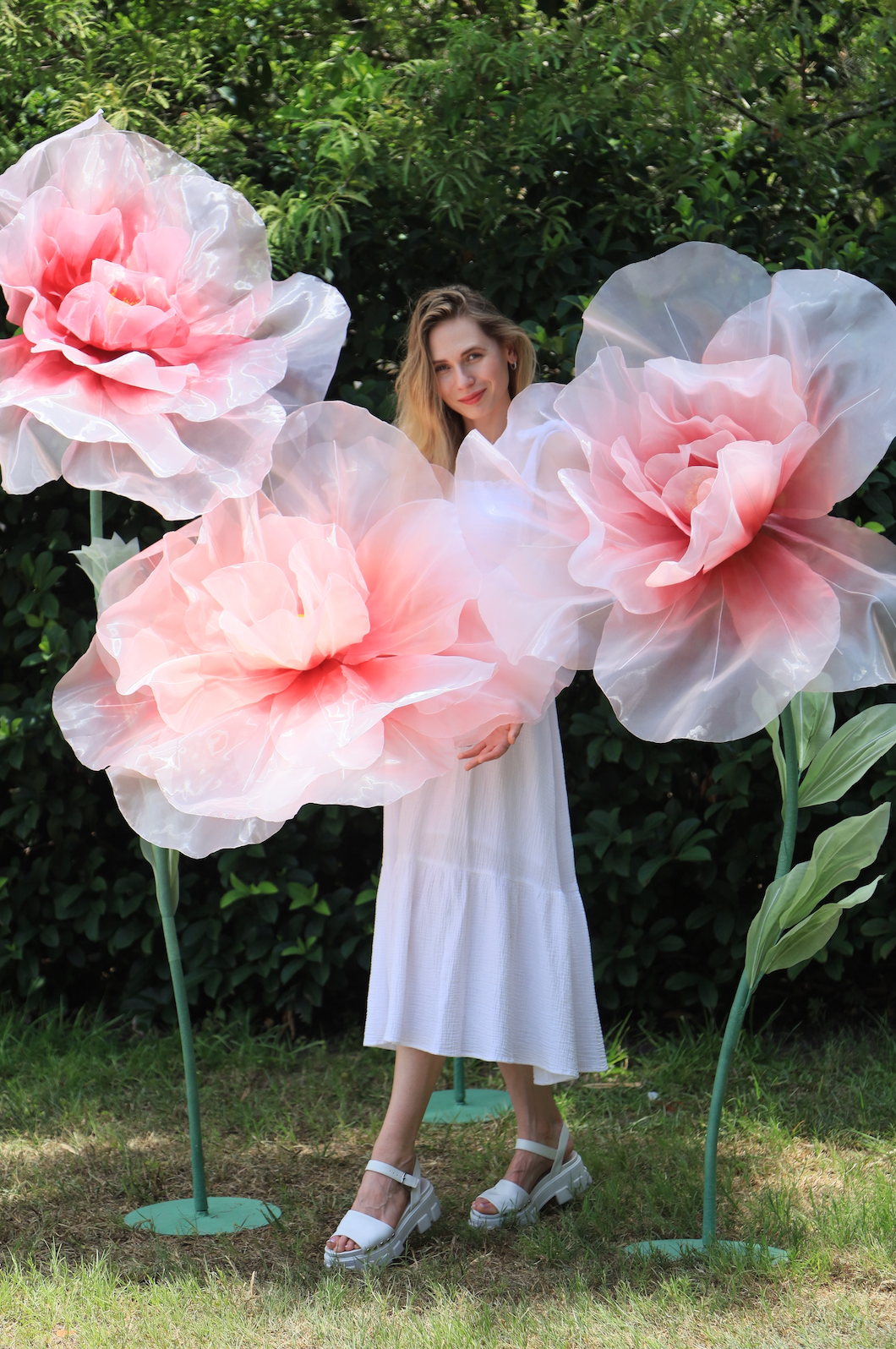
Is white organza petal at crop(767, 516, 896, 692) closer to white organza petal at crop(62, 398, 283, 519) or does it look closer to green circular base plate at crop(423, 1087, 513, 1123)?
white organza petal at crop(62, 398, 283, 519)

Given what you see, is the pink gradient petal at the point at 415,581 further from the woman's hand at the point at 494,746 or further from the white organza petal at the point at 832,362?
the white organza petal at the point at 832,362

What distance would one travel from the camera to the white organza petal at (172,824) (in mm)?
1657

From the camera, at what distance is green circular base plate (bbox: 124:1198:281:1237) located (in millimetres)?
2021

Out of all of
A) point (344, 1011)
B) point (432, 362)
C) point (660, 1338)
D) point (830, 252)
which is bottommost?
point (344, 1011)

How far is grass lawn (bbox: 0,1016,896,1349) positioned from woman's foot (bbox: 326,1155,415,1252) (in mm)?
79

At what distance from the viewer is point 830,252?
9.14 ft

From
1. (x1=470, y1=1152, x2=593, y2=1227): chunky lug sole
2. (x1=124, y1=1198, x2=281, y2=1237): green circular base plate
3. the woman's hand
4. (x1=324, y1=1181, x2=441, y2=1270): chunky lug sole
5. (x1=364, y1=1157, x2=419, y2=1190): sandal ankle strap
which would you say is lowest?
(x1=124, y1=1198, x2=281, y2=1237): green circular base plate

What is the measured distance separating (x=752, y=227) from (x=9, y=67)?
1773mm

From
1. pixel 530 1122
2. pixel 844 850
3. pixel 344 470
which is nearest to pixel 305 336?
pixel 344 470

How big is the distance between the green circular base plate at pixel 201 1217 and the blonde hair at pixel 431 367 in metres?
1.29

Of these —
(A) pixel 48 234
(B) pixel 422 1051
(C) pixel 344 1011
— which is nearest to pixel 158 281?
(A) pixel 48 234

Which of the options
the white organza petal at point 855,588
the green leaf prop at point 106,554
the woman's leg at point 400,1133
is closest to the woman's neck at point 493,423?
the green leaf prop at point 106,554

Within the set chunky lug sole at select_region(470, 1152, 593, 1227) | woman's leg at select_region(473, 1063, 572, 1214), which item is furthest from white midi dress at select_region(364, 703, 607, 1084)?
chunky lug sole at select_region(470, 1152, 593, 1227)

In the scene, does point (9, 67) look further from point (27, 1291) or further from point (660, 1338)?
point (660, 1338)
